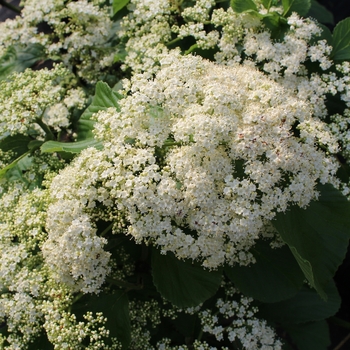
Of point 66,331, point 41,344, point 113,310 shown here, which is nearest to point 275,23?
point 113,310

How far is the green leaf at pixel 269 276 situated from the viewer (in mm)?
2027

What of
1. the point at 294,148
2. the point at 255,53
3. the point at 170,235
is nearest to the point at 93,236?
the point at 170,235

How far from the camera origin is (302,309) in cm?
A: 233

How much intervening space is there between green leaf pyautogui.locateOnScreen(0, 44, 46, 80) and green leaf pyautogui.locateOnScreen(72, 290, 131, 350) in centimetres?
144

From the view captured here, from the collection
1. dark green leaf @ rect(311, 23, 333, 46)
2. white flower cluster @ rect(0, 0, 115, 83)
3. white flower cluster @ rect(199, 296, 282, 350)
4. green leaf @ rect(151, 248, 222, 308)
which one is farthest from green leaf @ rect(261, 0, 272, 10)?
white flower cluster @ rect(199, 296, 282, 350)

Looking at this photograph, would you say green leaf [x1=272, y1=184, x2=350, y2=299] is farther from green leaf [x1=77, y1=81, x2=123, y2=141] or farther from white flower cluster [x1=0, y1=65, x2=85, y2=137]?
white flower cluster [x1=0, y1=65, x2=85, y2=137]

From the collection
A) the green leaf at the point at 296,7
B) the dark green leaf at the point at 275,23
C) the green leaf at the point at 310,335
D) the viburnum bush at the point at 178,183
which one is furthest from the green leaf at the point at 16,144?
the green leaf at the point at 310,335

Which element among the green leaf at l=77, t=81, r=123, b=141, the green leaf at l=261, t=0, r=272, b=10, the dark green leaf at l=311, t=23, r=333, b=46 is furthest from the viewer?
the dark green leaf at l=311, t=23, r=333, b=46

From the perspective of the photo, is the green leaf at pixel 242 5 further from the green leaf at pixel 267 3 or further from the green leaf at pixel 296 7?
the green leaf at pixel 296 7

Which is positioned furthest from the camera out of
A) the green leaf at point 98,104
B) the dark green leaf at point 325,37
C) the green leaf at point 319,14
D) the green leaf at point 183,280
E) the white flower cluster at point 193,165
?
the green leaf at point 319,14

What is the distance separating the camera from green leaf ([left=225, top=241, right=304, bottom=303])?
2027 mm

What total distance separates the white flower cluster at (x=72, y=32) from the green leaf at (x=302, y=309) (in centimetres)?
167

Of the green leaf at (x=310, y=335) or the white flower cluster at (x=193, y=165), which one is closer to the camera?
the white flower cluster at (x=193, y=165)

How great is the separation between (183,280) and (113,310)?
34 centimetres
